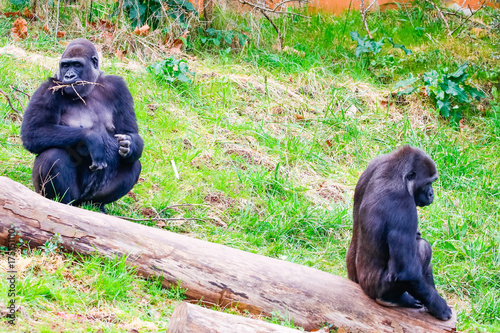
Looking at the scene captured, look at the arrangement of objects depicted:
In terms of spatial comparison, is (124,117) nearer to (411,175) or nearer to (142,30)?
(411,175)

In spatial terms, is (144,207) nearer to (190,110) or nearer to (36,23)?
(190,110)

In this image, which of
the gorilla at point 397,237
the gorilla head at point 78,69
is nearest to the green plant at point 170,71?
the gorilla head at point 78,69

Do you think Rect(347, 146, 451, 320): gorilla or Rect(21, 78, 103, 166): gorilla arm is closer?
Rect(347, 146, 451, 320): gorilla

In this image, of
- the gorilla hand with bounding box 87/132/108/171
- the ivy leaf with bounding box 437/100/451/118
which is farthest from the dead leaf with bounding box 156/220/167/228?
the ivy leaf with bounding box 437/100/451/118

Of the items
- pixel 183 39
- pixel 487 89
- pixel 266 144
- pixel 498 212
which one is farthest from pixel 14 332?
pixel 487 89

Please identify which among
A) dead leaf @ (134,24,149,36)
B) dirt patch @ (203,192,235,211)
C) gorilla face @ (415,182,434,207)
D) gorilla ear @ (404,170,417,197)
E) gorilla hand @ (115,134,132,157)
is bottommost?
dirt patch @ (203,192,235,211)

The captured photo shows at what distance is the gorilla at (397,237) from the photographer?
399 centimetres

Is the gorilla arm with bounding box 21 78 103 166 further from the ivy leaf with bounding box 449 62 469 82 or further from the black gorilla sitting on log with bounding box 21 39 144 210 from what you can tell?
the ivy leaf with bounding box 449 62 469 82

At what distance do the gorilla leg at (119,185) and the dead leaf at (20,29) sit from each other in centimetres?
366

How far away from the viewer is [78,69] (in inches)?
194

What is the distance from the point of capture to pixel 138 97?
6.92 meters

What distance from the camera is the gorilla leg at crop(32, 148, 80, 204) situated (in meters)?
4.55

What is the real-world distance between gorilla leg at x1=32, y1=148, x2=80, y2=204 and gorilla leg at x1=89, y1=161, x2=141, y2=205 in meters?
0.35

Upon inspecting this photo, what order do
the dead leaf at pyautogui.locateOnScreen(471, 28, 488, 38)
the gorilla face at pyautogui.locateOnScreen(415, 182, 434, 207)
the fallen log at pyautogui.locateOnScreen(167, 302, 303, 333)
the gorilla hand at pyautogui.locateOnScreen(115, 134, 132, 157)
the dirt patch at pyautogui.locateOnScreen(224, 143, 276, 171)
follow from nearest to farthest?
the fallen log at pyautogui.locateOnScreen(167, 302, 303, 333) < the gorilla face at pyautogui.locateOnScreen(415, 182, 434, 207) < the gorilla hand at pyautogui.locateOnScreen(115, 134, 132, 157) < the dirt patch at pyautogui.locateOnScreen(224, 143, 276, 171) < the dead leaf at pyautogui.locateOnScreen(471, 28, 488, 38)
